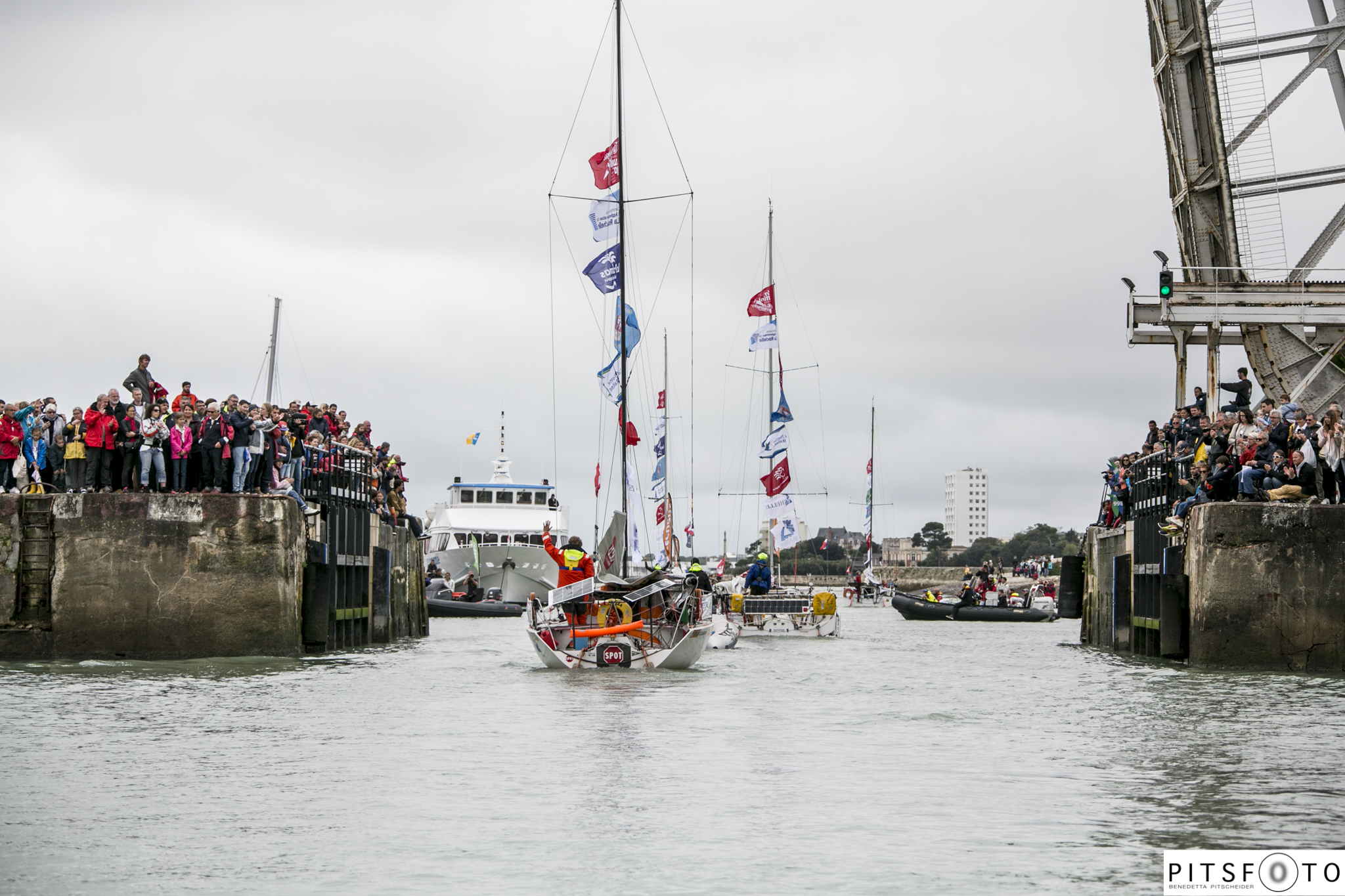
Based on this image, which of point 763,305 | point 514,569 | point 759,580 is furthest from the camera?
point 514,569

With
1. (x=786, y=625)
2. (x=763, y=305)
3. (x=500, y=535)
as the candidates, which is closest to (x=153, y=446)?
(x=786, y=625)

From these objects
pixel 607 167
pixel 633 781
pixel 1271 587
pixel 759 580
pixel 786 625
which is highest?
pixel 607 167

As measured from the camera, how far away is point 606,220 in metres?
27.9

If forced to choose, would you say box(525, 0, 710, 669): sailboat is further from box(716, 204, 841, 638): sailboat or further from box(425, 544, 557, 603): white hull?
box(425, 544, 557, 603): white hull

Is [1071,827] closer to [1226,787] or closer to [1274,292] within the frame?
[1226,787]

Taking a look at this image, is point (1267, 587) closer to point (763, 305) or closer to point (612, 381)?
point (612, 381)

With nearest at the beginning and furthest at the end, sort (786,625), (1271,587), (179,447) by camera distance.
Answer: (1271,587), (179,447), (786,625)

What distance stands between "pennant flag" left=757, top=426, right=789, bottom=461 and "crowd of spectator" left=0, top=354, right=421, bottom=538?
22095 mm

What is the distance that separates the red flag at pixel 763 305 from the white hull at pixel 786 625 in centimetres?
1172

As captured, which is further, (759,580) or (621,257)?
(759,580)

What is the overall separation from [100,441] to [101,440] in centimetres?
2

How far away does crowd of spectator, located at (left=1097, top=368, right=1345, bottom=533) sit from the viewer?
21.1m

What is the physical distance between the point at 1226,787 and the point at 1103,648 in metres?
21.7

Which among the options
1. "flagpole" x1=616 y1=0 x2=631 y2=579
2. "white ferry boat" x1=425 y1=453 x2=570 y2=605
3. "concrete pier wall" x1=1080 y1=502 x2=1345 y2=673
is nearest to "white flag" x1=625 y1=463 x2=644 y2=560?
"flagpole" x1=616 y1=0 x2=631 y2=579
